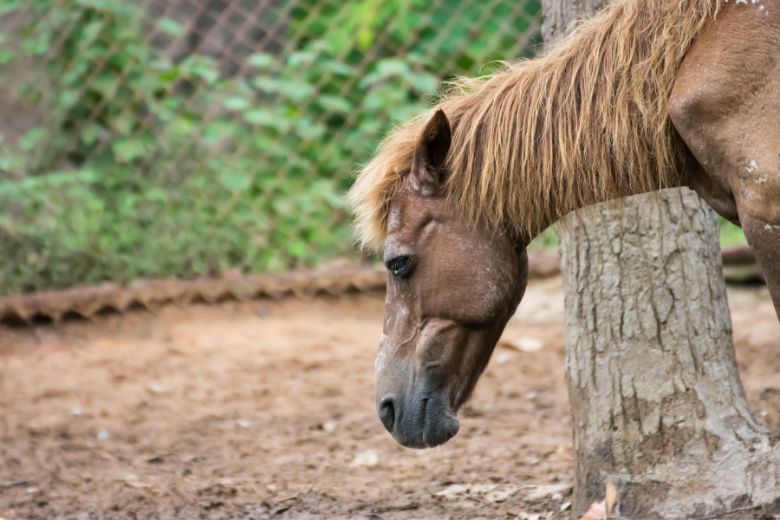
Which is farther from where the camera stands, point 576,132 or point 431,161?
point 431,161

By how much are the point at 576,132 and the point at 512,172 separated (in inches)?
8.0

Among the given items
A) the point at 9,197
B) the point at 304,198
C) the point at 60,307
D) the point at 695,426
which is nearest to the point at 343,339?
the point at 304,198

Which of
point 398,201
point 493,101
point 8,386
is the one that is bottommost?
point 8,386

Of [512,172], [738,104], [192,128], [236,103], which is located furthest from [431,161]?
[192,128]

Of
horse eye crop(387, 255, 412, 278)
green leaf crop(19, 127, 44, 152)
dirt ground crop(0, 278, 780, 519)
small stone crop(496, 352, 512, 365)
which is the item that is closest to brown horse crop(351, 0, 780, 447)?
horse eye crop(387, 255, 412, 278)

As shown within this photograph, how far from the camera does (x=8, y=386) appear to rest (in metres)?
5.58

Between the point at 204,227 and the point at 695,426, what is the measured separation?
411 centimetres

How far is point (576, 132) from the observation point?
3.03m

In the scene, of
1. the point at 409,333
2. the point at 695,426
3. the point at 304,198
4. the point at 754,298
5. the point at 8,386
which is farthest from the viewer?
the point at 304,198

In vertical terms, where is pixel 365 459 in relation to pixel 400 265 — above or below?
below

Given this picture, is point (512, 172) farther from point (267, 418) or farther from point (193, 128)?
point (193, 128)

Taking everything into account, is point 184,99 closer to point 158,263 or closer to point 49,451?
point 158,263

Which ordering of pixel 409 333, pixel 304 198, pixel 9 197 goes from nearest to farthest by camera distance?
pixel 409 333 → pixel 9 197 → pixel 304 198

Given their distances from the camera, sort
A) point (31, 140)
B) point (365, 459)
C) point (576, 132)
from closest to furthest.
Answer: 1. point (576, 132)
2. point (365, 459)
3. point (31, 140)
